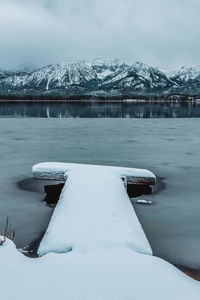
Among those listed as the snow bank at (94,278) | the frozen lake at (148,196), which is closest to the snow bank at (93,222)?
the snow bank at (94,278)

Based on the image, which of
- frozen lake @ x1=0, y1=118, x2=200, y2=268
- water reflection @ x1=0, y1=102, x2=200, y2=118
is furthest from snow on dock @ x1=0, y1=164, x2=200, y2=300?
water reflection @ x1=0, y1=102, x2=200, y2=118

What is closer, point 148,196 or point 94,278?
point 94,278

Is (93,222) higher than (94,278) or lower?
higher

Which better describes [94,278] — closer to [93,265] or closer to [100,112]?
[93,265]

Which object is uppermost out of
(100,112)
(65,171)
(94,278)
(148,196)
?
(100,112)

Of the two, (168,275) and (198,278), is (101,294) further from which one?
(198,278)

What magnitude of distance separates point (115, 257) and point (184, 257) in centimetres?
183

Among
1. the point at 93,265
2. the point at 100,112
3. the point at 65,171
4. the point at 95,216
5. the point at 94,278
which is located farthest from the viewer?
the point at 100,112

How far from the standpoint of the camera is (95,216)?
520 cm

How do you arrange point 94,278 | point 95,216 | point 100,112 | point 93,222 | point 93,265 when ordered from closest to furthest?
point 94,278, point 93,265, point 93,222, point 95,216, point 100,112

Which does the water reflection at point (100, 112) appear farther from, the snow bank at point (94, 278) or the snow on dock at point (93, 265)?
the snow bank at point (94, 278)

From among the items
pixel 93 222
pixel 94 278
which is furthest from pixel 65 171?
pixel 94 278

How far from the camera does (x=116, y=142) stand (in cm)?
1934

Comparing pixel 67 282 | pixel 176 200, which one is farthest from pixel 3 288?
pixel 176 200
